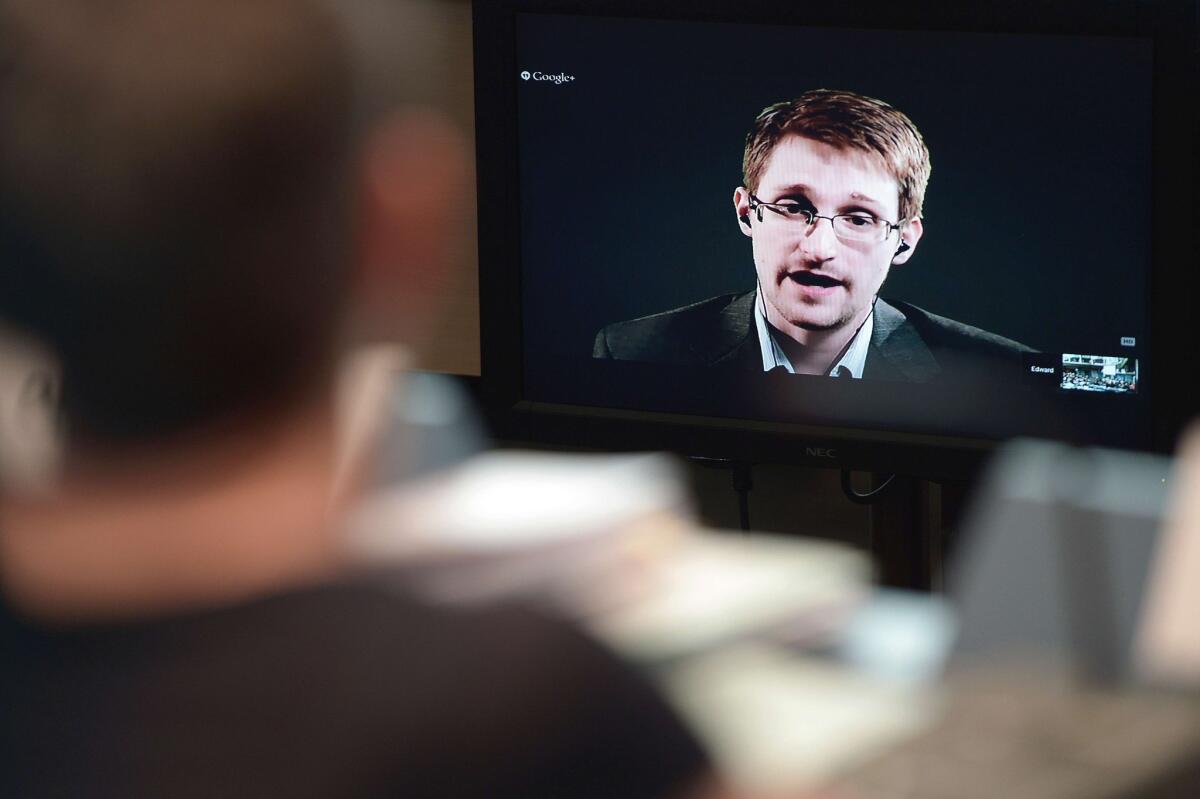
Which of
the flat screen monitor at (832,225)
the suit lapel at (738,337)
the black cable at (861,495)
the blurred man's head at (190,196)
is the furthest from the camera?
the black cable at (861,495)

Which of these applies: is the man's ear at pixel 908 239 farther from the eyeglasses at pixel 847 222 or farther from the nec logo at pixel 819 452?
the nec logo at pixel 819 452

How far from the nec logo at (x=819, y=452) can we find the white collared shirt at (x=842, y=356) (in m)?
0.05

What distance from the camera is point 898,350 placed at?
876mm

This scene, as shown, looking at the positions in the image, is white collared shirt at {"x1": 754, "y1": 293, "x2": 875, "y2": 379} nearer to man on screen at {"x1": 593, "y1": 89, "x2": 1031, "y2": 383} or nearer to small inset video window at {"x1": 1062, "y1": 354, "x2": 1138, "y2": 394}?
man on screen at {"x1": 593, "y1": 89, "x2": 1031, "y2": 383}

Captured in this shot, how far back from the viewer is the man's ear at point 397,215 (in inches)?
20.8

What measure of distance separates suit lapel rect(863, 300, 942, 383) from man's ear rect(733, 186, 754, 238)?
0.10 metres

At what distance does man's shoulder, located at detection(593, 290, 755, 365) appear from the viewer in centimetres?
92

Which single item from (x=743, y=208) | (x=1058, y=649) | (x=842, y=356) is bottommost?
(x=1058, y=649)

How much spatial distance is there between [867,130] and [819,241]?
0.08m

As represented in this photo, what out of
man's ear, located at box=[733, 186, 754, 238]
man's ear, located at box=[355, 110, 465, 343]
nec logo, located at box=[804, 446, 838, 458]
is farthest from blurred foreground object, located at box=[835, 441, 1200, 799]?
man's ear, located at box=[355, 110, 465, 343]

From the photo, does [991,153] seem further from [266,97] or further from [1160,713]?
[266,97]

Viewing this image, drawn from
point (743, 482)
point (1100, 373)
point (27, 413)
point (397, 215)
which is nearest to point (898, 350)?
point (1100, 373)

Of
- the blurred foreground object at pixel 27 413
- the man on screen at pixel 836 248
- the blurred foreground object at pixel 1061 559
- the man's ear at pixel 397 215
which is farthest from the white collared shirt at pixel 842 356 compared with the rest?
the blurred foreground object at pixel 27 413

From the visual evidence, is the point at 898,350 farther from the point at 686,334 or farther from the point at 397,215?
the point at 397,215
